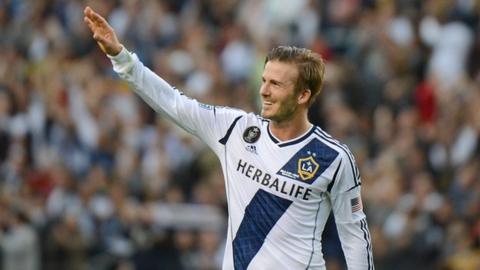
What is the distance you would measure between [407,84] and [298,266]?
877 cm

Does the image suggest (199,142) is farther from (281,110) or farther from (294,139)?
(281,110)

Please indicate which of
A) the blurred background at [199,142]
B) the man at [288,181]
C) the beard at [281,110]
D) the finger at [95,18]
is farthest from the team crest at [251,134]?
the blurred background at [199,142]

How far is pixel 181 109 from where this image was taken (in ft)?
23.6

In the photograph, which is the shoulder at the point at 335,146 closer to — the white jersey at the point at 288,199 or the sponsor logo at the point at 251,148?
the white jersey at the point at 288,199

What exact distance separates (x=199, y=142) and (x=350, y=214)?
365 inches

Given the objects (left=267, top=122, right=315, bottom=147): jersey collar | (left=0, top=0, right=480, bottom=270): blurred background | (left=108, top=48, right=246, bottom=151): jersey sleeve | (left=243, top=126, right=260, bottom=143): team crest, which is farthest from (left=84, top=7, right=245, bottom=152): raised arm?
(left=0, top=0, right=480, bottom=270): blurred background

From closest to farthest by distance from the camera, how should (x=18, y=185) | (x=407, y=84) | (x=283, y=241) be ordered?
(x=283, y=241), (x=407, y=84), (x=18, y=185)

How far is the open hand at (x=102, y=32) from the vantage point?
679cm

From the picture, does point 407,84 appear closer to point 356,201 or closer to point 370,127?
point 370,127

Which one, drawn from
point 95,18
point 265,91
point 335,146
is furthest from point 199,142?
point 95,18

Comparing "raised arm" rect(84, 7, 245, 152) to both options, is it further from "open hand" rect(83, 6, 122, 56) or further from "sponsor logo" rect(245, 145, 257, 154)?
"sponsor logo" rect(245, 145, 257, 154)

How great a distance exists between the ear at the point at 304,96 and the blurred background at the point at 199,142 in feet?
20.2

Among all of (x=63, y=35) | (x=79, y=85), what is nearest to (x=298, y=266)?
(x=79, y=85)

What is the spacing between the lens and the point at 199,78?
677 inches
